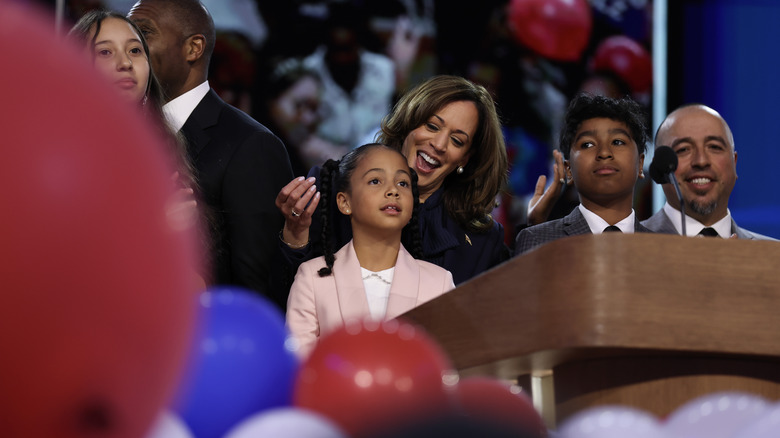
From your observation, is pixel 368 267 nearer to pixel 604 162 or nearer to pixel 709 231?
pixel 604 162

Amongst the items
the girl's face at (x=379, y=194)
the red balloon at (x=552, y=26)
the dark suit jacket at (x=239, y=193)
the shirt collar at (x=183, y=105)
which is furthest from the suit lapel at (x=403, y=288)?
the red balloon at (x=552, y=26)

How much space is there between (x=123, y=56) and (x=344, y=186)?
2.27 feet

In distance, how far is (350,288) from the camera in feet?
7.81

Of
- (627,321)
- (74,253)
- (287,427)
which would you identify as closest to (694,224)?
(627,321)

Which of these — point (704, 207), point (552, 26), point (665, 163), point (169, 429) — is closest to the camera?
point (169, 429)

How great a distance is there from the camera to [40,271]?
755mm

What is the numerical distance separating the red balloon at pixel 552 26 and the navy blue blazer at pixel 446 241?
2288 mm

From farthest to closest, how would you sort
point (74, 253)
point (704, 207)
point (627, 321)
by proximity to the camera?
point (704, 207) < point (627, 321) < point (74, 253)

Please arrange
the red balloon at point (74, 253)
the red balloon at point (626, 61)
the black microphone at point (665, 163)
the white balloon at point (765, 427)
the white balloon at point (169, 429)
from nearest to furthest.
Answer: the red balloon at point (74, 253) < the white balloon at point (169, 429) < the white balloon at point (765, 427) < the black microphone at point (665, 163) < the red balloon at point (626, 61)

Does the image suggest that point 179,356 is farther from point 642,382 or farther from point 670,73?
point 670,73

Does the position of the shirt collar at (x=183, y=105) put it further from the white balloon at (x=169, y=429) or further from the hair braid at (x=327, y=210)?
the white balloon at (x=169, y=429)

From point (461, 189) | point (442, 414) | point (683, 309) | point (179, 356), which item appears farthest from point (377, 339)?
point (461, 189)

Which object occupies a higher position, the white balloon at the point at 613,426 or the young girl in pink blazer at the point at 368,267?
the young girl in pink blazer at the point at 368,267

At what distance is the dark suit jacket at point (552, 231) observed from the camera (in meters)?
2.71
